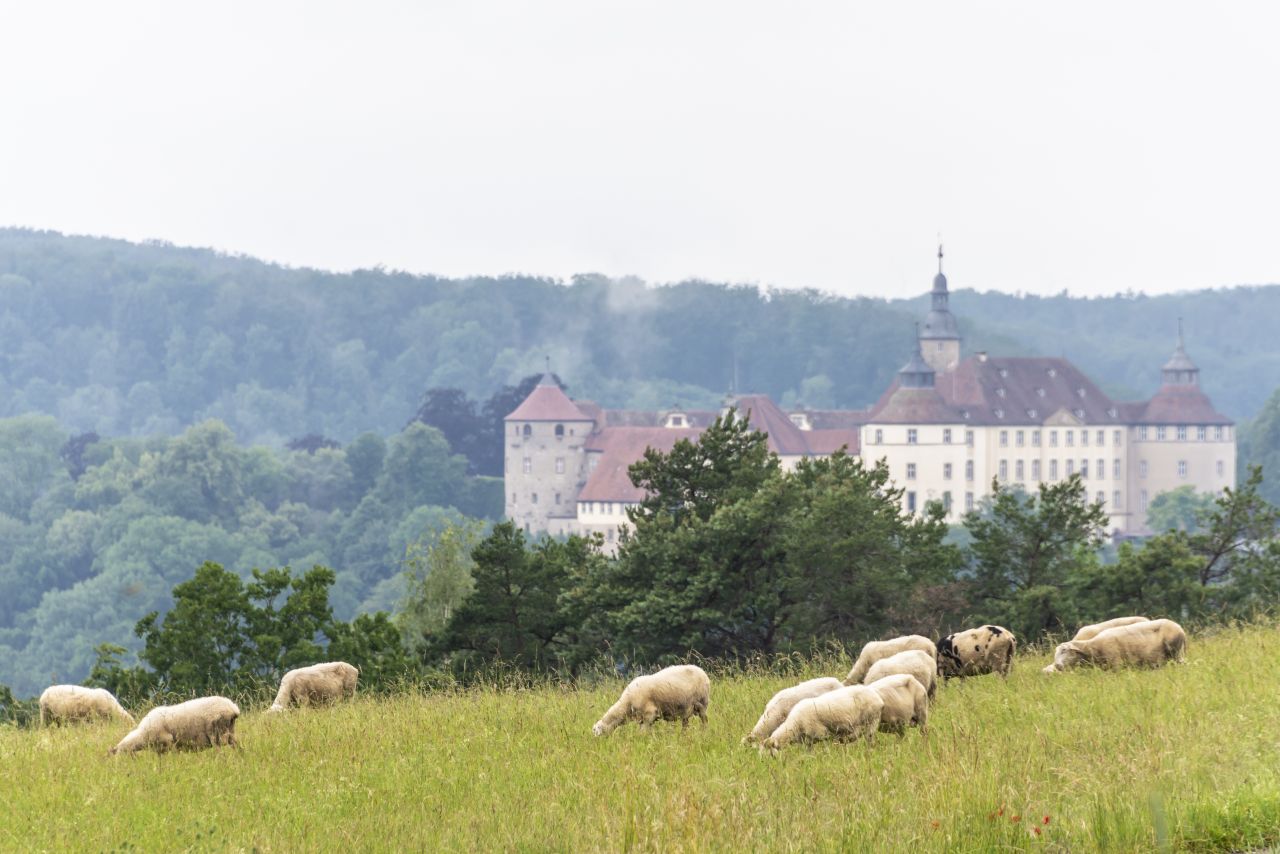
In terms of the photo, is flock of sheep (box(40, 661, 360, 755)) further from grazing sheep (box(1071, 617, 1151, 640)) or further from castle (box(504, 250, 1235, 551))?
castle (box(504, 250, 1235, 551))

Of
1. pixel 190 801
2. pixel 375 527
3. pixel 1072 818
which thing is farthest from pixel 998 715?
pixel 375 527

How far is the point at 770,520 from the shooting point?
36.9 metres

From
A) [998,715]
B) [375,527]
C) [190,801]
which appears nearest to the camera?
[190,801]

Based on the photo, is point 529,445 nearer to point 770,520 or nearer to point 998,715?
point 770,520

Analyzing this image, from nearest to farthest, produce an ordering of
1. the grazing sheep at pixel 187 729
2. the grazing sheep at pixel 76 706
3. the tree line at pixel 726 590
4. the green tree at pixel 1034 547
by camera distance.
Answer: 1. the grazing sheep at pixel 187 729
2. the grazing sheep at pixel 76 706
3. the tree line at pixel 726 590
4. the green tree at pixel 1034 547

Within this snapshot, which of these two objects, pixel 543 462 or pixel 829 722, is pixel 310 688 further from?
pixel 543 462

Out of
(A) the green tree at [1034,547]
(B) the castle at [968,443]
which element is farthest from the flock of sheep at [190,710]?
(B) the castle at [968,443]

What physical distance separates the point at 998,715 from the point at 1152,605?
2192cm

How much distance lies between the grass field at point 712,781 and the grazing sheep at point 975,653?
0.46 meters

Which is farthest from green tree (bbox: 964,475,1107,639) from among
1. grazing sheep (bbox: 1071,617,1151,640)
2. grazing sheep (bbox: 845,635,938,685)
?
grazing sheep (bbox: 845,635,938,685)

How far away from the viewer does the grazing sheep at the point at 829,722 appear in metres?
15.0

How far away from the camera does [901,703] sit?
15.5 meters

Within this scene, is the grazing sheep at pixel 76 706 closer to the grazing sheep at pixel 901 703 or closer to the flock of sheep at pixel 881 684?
the flock of sheep at pixel 881 684

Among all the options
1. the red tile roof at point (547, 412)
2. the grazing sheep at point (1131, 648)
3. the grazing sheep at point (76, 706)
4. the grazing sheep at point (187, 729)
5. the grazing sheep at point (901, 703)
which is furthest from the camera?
the red tile roof at point (547, 412)
